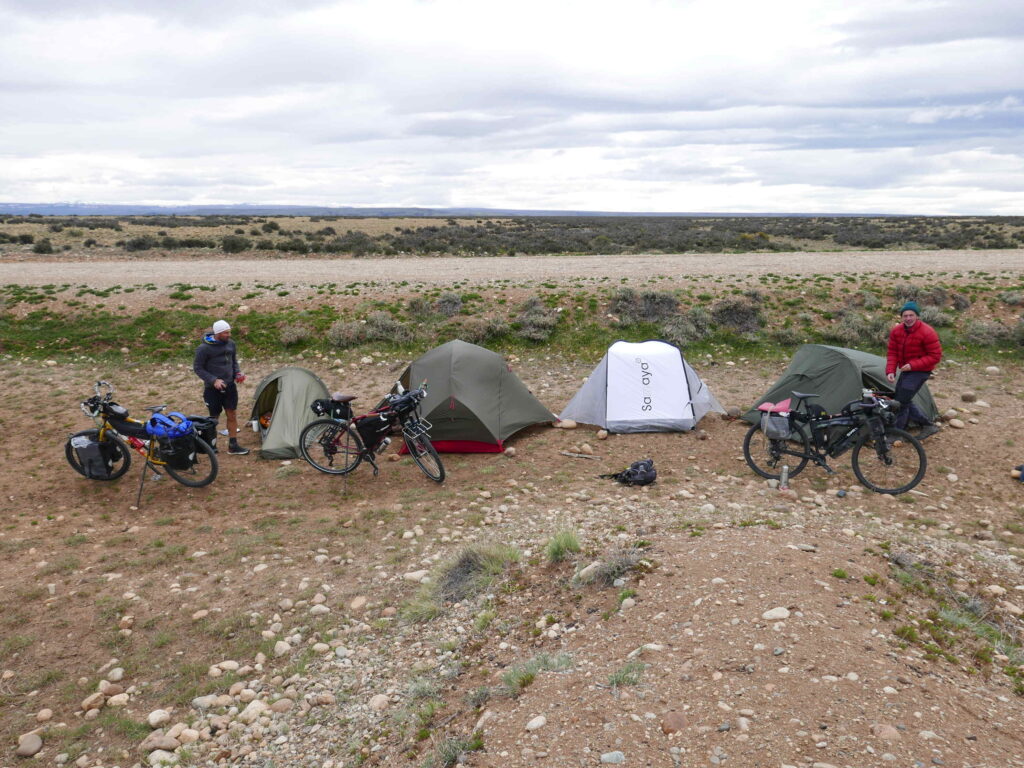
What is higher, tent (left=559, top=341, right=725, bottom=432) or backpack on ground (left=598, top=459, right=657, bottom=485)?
tent (left=559, top=341, right=725, bottom=432)

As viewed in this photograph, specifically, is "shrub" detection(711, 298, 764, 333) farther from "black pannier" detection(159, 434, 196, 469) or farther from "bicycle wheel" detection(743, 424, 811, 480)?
"black pannier" detection(159, 434, 196, 469)

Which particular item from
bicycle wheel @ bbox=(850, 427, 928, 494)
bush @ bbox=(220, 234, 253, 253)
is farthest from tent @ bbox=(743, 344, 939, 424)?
bush @ bbox=(220, 234, 253, 253)

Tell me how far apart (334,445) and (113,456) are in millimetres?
3103

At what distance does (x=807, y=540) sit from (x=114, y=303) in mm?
18936

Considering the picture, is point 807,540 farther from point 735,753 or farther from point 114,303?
point 114,303

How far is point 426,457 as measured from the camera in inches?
378

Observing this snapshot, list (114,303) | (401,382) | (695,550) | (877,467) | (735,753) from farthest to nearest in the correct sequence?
(114,303)
(401,382)
(877,467)
(695,550)
(735,753)

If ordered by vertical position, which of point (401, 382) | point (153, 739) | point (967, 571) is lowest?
point (153, 739)

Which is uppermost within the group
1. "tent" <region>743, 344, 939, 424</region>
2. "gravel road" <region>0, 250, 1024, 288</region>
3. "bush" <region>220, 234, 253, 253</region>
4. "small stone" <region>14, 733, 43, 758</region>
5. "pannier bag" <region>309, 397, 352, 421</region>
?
"bush" <region>220, 234, 253, 253</region>

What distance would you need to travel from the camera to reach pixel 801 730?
3.68m

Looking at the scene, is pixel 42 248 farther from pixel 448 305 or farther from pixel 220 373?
pixel 220 373

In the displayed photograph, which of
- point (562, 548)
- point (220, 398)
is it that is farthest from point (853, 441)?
point (220, 398)

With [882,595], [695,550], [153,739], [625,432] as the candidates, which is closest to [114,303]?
[625,432]

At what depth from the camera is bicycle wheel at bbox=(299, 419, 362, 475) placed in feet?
31.3
